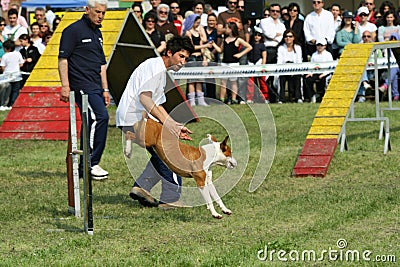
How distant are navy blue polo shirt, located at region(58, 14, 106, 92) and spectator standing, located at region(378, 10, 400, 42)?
32.9ft

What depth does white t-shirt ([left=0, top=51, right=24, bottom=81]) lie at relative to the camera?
61.6 feet

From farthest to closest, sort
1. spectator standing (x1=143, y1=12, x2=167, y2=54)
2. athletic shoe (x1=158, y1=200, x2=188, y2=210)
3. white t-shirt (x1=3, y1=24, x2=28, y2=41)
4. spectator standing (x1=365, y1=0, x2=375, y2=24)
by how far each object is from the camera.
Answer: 1. white t-shirt (x1=3, y1=24, x2=28, y2=41)
2. spectator standing (x1=365, y1=0, x2=375, y2=24)
3. spectator standing (x1=143, y1=12, x2=167, y2=54)
4. athletic shoe (x1=158, y1=200, x2=188, y2=210)

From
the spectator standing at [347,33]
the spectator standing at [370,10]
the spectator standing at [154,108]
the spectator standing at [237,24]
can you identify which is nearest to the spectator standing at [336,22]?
the spectator standing at [347,33]

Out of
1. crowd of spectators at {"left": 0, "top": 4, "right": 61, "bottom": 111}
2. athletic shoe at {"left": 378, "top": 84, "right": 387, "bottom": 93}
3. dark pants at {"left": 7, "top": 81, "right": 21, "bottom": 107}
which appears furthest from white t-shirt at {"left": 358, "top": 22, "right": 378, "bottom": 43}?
dark pants at {"left": 7, "top": 81, "right": 21, "bottom": 107}

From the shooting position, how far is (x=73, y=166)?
8.02 m

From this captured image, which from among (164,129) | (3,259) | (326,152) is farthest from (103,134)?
(3,259)

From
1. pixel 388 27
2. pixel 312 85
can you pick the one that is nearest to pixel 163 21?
pixel 312 85

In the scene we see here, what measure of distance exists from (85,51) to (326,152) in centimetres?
316

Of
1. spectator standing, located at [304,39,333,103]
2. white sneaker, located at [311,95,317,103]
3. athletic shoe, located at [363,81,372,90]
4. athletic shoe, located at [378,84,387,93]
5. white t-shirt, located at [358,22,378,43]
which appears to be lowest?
white sneaker, located at [311,95,317,103]

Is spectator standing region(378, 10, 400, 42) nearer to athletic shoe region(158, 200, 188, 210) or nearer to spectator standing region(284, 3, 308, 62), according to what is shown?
spectator standing region(284, 3, 308, 62)

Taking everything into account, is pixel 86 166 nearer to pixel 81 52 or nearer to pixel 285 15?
pixel 81 52

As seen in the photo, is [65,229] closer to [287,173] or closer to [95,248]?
[95,248]

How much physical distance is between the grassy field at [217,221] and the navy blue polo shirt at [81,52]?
1.18 meters

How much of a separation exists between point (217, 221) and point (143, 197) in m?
1.06
